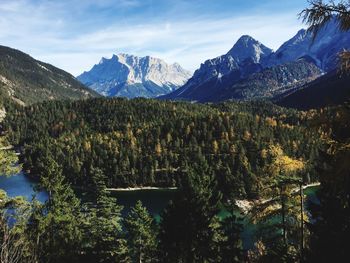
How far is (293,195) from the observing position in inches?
1047

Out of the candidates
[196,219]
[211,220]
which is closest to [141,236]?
[211,220]

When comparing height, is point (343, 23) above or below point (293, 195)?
above

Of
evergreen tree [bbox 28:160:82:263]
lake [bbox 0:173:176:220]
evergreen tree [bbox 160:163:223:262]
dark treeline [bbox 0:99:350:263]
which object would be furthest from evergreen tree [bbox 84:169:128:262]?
lake [bbox 0:173:176:220]

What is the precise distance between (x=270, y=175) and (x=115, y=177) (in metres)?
161

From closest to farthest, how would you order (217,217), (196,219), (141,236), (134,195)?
(196,219)
(217,217)
(141,236)
(134,195)

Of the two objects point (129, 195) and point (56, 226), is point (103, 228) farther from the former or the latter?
point (129, 195)

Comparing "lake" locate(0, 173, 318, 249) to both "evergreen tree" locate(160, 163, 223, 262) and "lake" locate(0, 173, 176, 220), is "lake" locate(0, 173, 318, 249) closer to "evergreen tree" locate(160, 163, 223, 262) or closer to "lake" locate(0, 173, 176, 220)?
"lake" locate(0, 173, 176, 220)

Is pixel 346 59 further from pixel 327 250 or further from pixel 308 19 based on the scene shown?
pixel 327 250

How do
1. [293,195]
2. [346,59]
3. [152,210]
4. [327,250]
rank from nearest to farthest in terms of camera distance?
[346,59] < [327,250] < [293,195] < [152,210]

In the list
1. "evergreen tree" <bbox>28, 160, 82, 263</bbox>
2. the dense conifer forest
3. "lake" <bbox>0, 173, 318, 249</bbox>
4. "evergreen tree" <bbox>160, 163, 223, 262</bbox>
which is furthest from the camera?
"lake" <bbox>0, 173, 318, 249</bbox>

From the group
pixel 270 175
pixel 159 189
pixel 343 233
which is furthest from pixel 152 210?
pixel 343 233

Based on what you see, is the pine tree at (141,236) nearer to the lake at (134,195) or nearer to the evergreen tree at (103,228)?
the evergreen tree at (103,228)

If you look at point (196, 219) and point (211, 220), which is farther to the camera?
point (211, 220)

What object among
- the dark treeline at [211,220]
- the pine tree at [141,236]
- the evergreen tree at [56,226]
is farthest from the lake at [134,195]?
the evergreen tree at [56,226]
